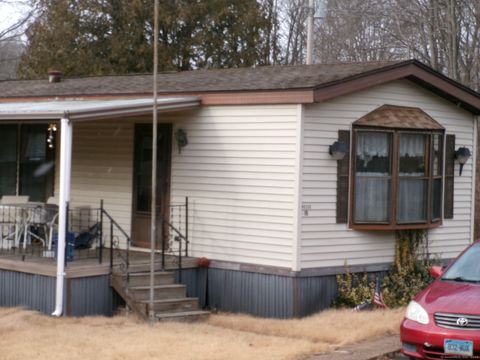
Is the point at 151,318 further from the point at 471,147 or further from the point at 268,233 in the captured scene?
the point at 471,147

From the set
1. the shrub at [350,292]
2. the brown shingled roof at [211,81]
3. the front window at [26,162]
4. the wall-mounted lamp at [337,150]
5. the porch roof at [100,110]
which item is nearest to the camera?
the porch roof at [100,110]

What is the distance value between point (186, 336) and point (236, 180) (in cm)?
335

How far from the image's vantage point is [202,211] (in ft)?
46.1

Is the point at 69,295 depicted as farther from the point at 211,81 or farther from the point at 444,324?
the point at 444,324

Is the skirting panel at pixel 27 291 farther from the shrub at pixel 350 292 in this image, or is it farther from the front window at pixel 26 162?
the shrub at pixel 350 292

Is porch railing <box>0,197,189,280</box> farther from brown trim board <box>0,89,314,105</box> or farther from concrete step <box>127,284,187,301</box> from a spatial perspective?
brown trim board <box>0,89,314,105</box>

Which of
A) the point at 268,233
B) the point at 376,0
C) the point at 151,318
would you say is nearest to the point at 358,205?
the point at 268,233

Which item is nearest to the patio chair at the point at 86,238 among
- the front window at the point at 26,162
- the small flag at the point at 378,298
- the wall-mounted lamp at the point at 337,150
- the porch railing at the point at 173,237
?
the porch railing at the point at 173,237

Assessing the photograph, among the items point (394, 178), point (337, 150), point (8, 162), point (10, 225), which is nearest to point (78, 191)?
point (10, 225)

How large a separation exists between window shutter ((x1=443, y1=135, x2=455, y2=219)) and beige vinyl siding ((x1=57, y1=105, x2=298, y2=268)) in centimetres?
350

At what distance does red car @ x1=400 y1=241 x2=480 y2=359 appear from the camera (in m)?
9.12

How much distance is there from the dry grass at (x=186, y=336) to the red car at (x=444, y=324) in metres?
1.24

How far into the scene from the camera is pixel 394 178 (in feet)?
45.9

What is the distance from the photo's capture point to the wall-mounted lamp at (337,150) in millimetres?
13164
